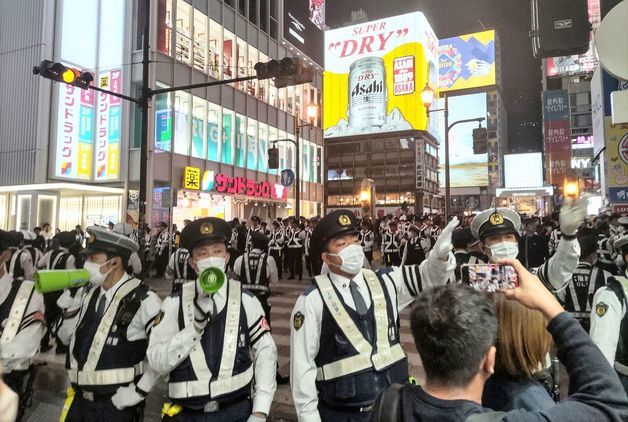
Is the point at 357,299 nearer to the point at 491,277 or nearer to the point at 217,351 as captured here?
the point at 217,351

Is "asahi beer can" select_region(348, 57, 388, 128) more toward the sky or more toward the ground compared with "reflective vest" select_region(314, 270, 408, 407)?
more toward the sky

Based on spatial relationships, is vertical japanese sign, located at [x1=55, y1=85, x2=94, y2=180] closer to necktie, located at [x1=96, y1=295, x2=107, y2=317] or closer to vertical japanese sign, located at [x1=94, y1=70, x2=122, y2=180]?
vertical japanese sign, located at [x1=94, y1=70, x2=122, y2=180]

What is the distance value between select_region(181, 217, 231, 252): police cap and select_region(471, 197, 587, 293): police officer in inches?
84.7

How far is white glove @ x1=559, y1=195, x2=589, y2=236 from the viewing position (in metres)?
2.62

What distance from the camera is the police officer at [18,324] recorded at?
10.0 feet

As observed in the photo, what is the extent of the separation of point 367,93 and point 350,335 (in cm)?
6695

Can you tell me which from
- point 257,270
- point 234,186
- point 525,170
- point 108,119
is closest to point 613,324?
point 257,270

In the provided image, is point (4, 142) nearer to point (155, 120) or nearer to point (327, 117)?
point (155, 120)

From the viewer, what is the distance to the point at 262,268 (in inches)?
276

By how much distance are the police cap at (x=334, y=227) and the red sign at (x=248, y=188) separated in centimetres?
2384

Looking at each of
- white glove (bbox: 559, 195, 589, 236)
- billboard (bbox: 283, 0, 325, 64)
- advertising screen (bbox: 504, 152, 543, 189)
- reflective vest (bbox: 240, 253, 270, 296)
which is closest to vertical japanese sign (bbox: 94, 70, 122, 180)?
billboard (bbox: 283, 0, 325, 64)

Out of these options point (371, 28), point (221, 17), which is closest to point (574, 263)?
point (221, 17)

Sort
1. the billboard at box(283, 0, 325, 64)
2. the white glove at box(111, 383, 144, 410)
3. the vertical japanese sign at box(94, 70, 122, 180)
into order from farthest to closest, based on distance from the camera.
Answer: the billboard at box(283, 0, 325, 64), the vertical japanese sign at box(94, 70, 122, 180), the white glove at box(111, 383, 144, 410)

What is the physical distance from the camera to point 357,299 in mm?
2809
